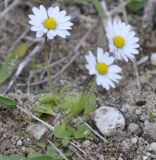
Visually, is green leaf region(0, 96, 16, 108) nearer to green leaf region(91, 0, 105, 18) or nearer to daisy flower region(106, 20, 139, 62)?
daisy flower region(106, 20, 139, 62)

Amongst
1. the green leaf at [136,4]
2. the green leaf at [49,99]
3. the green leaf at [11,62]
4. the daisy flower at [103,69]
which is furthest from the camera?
the green leaf at [136,4]

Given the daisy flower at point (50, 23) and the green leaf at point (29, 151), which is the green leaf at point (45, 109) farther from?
the daisy flower at point (50, 23)

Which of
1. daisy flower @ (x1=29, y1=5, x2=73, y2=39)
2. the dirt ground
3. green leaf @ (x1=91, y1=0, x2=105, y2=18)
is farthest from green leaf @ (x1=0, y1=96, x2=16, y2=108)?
green leaf @ (x1=91, y1=0, x2=105, y2=18)

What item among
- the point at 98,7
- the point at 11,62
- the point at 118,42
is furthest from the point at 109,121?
the point at 98,7

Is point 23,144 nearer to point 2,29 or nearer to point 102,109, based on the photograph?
point 102,109

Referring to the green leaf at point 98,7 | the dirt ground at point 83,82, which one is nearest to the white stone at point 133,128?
the dirt ground at point 83,82

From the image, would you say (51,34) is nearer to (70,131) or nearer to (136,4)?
(70,131)
